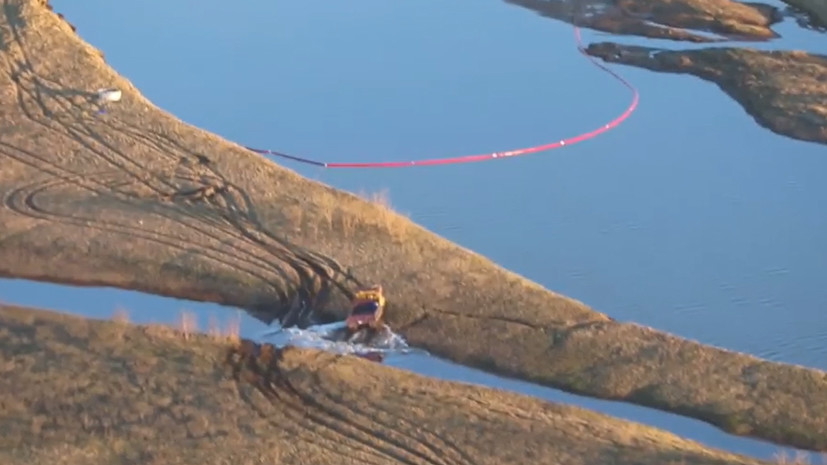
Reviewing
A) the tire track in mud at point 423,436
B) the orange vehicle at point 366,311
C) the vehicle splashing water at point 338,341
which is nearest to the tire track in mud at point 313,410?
the tire track in mud at point 423,436

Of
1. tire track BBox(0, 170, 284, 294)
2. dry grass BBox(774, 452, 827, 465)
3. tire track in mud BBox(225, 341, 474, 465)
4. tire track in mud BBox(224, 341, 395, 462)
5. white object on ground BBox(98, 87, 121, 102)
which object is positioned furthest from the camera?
white object on ground BBox(98, 87, 121, 102)

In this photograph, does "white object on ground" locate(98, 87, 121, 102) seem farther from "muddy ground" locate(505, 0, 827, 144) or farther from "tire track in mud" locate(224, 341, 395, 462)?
"muddy ground" locate(505, 0, 827, 144)

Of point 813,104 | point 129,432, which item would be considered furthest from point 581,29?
point 129,432

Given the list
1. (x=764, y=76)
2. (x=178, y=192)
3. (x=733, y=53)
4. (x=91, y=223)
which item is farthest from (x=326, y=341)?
(x=733, y=53)

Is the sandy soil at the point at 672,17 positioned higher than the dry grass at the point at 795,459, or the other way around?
the sandy soil at the point at 672,17

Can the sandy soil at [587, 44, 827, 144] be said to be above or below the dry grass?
above

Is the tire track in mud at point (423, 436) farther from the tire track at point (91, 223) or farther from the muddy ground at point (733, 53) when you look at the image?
the muddy ground at point (733, 53)

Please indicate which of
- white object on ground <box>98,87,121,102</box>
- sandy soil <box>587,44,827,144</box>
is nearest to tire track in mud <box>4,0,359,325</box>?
white object on ground <box>98,87,121,102</box>

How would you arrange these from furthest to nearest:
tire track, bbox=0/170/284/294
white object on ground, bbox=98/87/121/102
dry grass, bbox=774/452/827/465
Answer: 1. white object on ground, bbox=98/87/121/102
2. tire track, bbox=0/170/284/294
3. dry grass, bbox=774/452/827/465

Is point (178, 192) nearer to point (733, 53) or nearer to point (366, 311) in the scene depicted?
point (366, 311)
